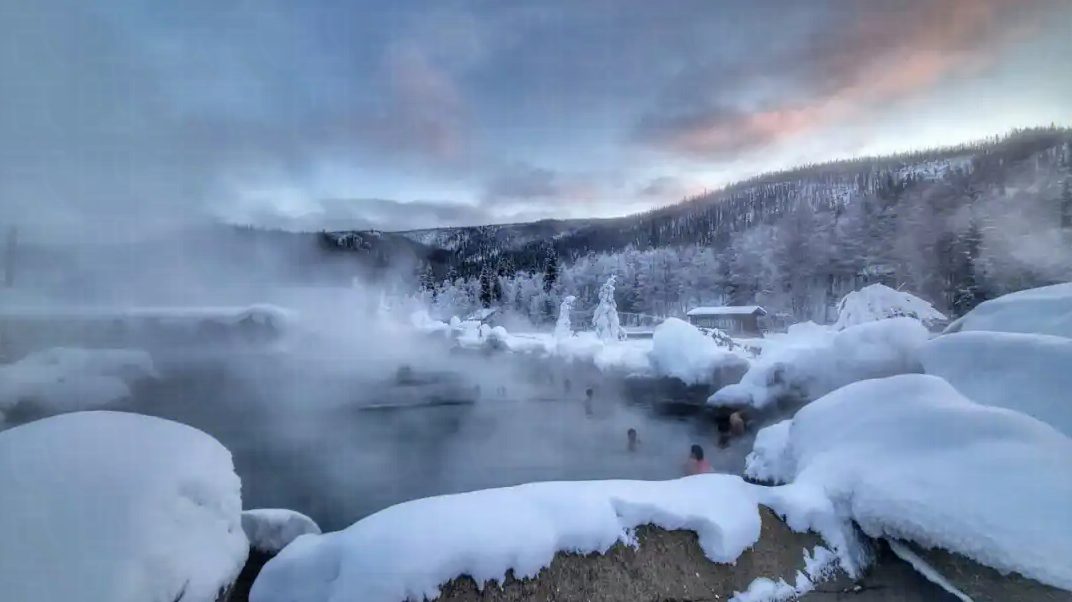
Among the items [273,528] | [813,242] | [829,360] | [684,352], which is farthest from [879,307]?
[273,528]

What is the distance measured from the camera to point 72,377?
1861 mm

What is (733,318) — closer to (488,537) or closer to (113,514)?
(488,537)

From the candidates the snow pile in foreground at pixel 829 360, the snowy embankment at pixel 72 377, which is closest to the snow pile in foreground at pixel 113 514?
the snowy embankment at pixel 72 377

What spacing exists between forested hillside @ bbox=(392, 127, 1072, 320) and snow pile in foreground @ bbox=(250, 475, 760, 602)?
1.27 m

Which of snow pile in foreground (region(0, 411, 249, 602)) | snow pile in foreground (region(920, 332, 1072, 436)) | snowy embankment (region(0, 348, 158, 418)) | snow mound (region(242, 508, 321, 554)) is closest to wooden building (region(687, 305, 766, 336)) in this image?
snow pile in foreground (region(920, 332, 1072, 436))

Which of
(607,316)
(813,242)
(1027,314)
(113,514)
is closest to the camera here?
(113,514)

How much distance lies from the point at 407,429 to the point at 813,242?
115 inches

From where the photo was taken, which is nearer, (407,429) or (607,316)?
(407,429)

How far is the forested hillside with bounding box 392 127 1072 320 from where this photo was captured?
2.71 m

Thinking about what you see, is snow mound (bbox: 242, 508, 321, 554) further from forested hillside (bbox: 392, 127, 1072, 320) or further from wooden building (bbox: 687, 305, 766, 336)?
wooden building (bbox: 687, 305, 766, 336)

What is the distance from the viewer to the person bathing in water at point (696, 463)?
2.64 metres

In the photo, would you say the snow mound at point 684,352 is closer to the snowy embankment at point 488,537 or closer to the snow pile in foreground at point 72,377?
the snowy embankment at point 488,537

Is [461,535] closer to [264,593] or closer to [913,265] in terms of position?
[264,593]

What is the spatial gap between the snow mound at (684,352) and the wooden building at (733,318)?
0.29ft
